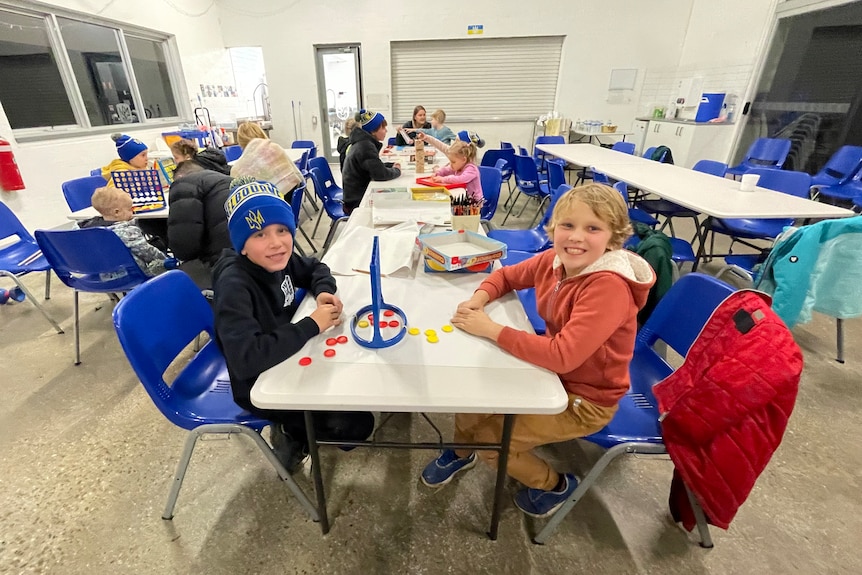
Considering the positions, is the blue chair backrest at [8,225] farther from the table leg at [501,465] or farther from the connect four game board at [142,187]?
the table leg at [501,465]

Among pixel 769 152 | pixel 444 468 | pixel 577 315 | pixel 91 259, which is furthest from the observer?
pixel 769 152

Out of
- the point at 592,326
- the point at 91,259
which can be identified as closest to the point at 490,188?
the point at 592,326

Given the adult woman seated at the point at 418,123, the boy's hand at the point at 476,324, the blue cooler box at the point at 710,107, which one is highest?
the blue cooler box at the point at 710,107

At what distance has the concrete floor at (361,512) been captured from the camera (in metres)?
1.28

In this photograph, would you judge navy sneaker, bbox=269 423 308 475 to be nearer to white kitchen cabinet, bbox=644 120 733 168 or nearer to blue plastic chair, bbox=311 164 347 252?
blue plastic chair, bbox=311 164 347 252

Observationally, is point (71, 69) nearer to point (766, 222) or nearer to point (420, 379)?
point (420, 379)

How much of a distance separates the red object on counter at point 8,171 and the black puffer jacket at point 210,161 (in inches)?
76.2

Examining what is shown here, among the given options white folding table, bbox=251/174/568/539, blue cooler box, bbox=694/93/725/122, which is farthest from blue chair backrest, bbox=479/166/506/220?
blue cooler box, bbox=694/93/725/122

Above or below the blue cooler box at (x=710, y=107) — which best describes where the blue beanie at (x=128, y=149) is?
below

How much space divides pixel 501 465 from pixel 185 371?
1.09 meters

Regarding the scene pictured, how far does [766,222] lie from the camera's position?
2.81 meters

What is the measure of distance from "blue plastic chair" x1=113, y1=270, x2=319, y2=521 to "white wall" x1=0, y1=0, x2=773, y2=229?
6.19 meters

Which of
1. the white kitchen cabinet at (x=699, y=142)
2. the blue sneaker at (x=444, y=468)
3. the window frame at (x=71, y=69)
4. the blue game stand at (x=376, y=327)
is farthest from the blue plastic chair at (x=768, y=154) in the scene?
the window frame at (x=71, y=69)

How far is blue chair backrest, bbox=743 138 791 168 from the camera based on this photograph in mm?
4418
